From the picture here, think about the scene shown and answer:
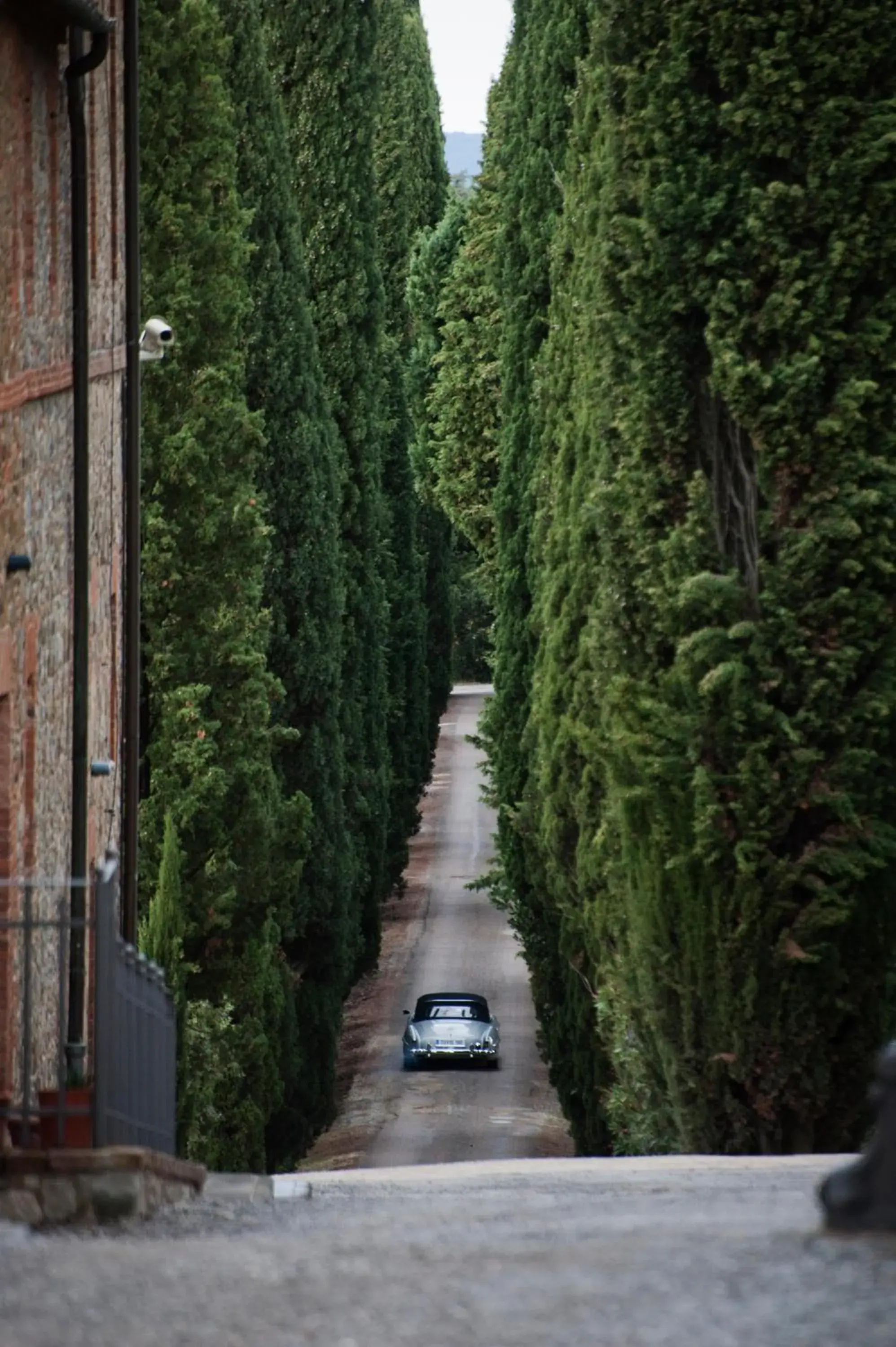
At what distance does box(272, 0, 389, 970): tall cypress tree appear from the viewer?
37000 millimetres

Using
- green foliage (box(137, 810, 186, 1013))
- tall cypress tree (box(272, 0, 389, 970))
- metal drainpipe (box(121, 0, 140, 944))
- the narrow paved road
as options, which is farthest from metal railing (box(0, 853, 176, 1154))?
tall cypress tree (box(272, 0, 389, 970))

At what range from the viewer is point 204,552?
24.3 metres

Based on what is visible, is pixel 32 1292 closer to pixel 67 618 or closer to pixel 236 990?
pixel 67 618

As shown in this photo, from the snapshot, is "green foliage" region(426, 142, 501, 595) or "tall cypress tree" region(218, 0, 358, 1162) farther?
"green foliage" region(426, 142, 501, 595)

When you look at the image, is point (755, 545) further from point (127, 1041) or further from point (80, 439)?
point (127, 1041)

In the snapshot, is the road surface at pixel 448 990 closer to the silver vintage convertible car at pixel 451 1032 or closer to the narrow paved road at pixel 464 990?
the narrow paved road at pixel 464 990

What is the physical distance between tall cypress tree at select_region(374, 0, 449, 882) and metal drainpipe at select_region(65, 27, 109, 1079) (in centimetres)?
2551

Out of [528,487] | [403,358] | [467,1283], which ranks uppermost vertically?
[403,358]

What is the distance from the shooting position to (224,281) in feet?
79.3

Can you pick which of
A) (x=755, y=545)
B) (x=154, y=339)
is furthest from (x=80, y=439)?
(x=755, y=545)

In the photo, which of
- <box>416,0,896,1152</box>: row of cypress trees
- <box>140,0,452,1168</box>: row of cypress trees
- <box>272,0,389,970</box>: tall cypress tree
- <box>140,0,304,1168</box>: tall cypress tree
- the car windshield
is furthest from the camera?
the car windshield

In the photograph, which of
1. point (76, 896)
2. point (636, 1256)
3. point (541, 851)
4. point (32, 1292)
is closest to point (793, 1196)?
point (636, 1256)

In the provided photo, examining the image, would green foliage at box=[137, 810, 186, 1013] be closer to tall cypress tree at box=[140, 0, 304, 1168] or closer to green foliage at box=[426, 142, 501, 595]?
tall cypress tree at box=[140, 0, 304, 1168]

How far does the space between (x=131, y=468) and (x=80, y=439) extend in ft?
13.7
